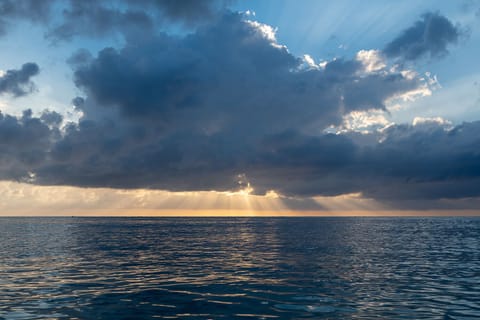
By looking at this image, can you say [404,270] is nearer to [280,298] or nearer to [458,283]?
[458,283]

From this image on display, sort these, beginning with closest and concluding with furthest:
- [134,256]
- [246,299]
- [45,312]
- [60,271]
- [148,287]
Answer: [45,312]
[246,299]
[148,287]
[60,271]
[134,256]

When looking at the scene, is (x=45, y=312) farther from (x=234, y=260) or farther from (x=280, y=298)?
(x=234, y=260)

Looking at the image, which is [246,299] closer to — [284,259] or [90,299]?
[90,299]

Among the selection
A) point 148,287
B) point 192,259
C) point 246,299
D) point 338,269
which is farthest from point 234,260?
point 246,299

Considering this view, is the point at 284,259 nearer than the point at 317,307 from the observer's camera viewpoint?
No

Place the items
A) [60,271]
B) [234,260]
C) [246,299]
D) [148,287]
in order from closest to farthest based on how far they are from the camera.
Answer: [246,299]
[148,287]
[60,271]
[234,260]

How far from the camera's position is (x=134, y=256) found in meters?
54.8

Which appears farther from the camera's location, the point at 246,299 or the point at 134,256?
the point at 134,256

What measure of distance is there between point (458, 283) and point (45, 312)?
31.3m

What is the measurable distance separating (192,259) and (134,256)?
A: 9.25m

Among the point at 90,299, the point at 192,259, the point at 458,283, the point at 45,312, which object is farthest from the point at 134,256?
the point at 458,283

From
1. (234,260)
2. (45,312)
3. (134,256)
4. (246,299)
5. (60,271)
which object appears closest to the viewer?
(45,312)

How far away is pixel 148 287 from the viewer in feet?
104

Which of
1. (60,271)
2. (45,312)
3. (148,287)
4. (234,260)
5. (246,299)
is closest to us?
(45,312)
